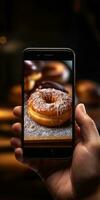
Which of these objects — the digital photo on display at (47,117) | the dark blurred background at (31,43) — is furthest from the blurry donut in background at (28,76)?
the dark blurred background at (31,43)

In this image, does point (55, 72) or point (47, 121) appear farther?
point (55, 72)

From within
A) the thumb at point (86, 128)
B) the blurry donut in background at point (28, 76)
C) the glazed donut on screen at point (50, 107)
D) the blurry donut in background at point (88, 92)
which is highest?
the blurry donut in background at point (28, 76)

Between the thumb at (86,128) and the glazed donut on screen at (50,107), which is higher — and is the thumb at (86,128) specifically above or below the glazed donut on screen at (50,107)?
below

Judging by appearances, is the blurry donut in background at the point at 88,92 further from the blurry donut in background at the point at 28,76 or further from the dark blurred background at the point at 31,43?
the blurry donut in background at the point at 28,76

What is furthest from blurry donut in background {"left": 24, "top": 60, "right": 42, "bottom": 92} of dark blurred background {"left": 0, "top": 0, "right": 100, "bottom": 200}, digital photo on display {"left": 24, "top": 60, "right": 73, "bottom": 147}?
dark blurred background {"left": 0, "top": 0, "right": 100, "bottom": 200}

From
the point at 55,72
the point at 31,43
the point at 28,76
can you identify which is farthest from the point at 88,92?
the point at 28,76

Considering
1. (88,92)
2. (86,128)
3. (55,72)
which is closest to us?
(86,128)

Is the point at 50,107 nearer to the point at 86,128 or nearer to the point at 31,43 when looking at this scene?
the point at 86,128

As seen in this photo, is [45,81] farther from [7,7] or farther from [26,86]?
[7,7]

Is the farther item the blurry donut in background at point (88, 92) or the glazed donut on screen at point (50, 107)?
the blurry donut in background at point (88, 92)
